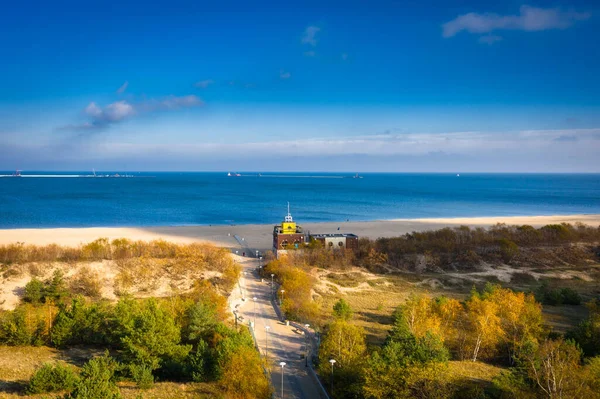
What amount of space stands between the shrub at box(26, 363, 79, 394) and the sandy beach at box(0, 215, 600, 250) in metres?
37.9

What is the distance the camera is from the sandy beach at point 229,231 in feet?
189

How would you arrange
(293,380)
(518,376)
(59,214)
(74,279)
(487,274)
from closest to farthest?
Answer: 1. (518,376)
2. (293,380)
3. (74,279)
4. (487,274)
5. (59,214)

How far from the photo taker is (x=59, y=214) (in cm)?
8444

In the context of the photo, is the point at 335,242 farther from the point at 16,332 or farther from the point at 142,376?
the point at 142,376

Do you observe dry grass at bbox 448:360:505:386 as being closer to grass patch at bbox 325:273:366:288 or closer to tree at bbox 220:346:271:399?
tree at bbox 220:346:271:399

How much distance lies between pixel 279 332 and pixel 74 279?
752 inches

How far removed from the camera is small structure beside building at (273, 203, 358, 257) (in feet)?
157

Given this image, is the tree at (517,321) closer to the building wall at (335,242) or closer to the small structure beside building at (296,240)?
the small structure beside building at (296,240)

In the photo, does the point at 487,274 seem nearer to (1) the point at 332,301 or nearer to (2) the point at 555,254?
(2) the point at 555,254

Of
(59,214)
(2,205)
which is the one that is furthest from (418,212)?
(2,205)

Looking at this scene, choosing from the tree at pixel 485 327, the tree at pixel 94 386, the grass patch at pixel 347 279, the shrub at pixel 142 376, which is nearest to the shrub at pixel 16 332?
the shrub at pixel 142 376

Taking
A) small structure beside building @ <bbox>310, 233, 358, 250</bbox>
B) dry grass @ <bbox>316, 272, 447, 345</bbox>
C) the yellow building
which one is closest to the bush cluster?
dry grass @ <bbox>316, 272, 447, 345</bbox>

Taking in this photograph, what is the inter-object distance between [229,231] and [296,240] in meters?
22.3

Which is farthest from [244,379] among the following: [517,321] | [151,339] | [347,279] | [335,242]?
[335,242]
